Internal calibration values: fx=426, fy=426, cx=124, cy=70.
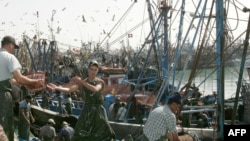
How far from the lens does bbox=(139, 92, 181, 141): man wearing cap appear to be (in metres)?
4.68

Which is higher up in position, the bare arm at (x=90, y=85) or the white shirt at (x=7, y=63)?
the white shirt at (x=7, y=63)

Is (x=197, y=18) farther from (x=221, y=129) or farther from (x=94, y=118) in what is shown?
(x=94, y=118)

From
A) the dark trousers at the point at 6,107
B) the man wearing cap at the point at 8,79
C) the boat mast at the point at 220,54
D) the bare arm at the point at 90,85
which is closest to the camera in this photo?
the man wearing cap at the point at 8,79

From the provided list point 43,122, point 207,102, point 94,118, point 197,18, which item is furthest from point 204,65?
point 207,102

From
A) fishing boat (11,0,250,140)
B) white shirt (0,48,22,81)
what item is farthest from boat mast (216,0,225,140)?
white shirt (0,48,22,81)

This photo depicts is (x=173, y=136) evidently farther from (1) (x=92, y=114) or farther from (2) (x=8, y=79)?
(2) (x=8, y=79)

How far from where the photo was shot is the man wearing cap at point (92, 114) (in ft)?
19.7

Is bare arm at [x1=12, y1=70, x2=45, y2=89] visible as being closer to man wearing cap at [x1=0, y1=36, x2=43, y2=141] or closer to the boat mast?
man wearing cap at [x1=0, y1=36, x2=43, y2=141]

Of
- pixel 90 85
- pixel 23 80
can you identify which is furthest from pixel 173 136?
pixel 23 80

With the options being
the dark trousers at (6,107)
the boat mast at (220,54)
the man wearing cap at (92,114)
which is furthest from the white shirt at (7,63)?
the boat mast at (220,54)

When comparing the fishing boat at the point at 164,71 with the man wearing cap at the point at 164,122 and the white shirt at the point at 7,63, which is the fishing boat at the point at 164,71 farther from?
the white shirt at the point at 7,63

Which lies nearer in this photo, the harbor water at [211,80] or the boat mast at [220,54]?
the boat mast at [220,54]

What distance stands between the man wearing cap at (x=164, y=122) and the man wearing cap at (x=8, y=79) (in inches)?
55.1

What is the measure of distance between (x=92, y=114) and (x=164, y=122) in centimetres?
184
